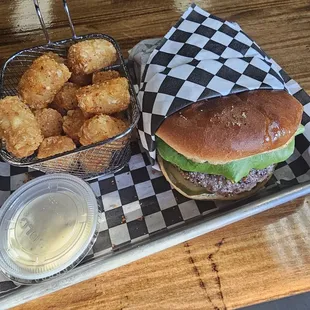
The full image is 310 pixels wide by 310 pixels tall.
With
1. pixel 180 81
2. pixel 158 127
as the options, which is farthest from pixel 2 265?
pixel 180 81

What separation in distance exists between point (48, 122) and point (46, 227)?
0.38 metres

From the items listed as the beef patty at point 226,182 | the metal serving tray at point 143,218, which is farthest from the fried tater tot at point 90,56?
the beef patty at point 226,182

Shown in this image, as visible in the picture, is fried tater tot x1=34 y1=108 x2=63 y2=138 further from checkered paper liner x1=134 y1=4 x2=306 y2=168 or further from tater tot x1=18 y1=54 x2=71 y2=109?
checkered paper liner x1=134 y1=4 x2=306 y2=168

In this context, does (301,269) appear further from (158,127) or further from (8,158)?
(8,158)

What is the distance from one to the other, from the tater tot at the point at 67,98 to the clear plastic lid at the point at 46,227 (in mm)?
282

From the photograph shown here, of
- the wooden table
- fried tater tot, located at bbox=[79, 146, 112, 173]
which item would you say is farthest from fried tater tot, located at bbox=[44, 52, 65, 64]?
the wooden table

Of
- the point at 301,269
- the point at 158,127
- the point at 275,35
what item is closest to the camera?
the point at 301,269

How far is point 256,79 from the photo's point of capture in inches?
53.1

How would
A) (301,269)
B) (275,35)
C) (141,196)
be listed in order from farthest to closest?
(275,35) → (141,196) → (301,269)

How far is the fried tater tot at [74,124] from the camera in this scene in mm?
1435

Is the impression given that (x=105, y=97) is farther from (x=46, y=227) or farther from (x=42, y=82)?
(x=46, y=227)

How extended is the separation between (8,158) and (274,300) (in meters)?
0.94

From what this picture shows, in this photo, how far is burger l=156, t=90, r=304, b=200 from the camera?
1260 millimetres

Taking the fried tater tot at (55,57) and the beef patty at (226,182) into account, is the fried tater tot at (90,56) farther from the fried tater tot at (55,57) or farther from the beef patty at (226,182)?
the beef patty at (226,182)
